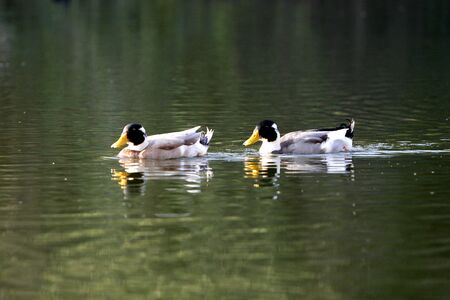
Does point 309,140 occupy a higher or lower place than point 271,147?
higher

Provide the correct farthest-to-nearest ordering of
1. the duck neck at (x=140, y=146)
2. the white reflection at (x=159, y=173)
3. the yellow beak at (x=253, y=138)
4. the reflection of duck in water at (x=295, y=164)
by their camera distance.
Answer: the yellow beak at (x=253, y=138)
the duck neck at (x=140, y=146)
the reflection of duck in water at (x=295, y=164)
the white reflection at (x=159, y=173)

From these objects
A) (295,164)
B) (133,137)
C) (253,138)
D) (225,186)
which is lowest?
(295,164)

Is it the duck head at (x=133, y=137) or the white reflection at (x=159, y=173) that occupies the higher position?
the duck head at (x=133, y=137)

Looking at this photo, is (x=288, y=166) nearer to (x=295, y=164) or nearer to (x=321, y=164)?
(x=295, y=164)

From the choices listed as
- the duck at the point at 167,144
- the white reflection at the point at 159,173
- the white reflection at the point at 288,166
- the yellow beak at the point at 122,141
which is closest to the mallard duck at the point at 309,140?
the white reflection at the point at 288,166

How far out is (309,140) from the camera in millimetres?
22625

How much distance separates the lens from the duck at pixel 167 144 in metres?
22.3

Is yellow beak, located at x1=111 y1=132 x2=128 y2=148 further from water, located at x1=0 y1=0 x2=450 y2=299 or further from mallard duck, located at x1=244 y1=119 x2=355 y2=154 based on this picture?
mallard duck, located at x1=244 y1=119 x2=355 y2=154

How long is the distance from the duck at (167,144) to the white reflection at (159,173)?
0.15m

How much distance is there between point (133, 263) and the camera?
45.3ft

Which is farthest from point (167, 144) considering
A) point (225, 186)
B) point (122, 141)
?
point (225, 186)

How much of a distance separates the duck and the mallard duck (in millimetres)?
1077

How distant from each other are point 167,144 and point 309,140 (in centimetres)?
239

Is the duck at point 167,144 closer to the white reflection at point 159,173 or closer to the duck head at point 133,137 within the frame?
the duck head at point 133,137
